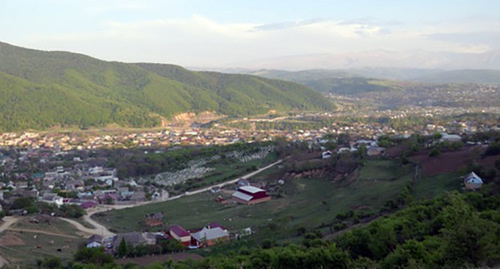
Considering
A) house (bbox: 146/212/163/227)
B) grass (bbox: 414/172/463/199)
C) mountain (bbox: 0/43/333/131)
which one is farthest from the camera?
mountain (bbox: 0/43/333/131)

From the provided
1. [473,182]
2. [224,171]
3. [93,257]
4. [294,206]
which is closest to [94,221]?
[93,257]

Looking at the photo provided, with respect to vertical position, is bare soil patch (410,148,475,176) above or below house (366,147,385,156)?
above

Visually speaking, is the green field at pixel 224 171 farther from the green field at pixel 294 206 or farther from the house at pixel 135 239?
the house at pixel 135 239

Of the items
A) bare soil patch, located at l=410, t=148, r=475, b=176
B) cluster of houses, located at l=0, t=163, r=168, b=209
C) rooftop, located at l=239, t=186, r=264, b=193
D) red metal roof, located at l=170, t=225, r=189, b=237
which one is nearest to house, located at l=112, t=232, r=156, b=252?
red metal roof, located at l=170, t=225, r=189, b=237

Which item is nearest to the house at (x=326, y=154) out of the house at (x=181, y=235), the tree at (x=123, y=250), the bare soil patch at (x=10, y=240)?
the house at (x=181, y=235)

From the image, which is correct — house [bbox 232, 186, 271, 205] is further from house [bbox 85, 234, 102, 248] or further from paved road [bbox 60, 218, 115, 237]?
house [bbox 85, 234, 102, 248]
